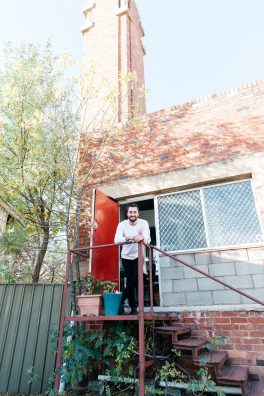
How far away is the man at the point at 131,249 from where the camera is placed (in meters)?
3.90

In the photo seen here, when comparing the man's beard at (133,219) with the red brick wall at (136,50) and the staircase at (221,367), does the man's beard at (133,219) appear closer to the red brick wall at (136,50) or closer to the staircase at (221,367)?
the staircase at (221,367)

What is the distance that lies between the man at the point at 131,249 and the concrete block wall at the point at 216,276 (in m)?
0.89

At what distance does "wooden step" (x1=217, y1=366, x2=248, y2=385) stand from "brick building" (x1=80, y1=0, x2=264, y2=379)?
30 centimetres

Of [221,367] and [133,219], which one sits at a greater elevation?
[133,219]

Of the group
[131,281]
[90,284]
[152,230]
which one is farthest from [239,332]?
[152,230]

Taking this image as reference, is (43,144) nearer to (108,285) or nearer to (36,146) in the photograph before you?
(36,146)

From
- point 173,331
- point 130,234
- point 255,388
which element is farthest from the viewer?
point 130,234

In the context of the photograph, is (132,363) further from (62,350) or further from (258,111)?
(258,111)

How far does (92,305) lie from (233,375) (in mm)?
1906

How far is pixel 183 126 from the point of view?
5.75m

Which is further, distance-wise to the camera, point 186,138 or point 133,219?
point 186,138

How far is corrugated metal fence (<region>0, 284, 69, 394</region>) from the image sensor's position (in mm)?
4332

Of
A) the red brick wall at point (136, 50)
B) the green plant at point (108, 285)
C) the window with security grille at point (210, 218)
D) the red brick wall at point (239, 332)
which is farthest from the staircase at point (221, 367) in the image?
the red brick wall at point (136, 50)

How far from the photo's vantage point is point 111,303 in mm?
3764
